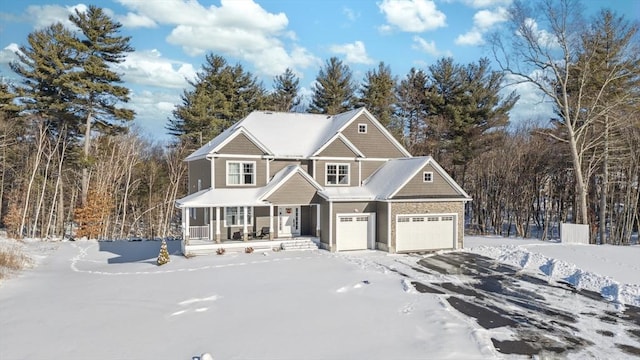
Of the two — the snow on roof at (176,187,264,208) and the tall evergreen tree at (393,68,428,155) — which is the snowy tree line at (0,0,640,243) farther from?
the snow on roof at (176,187,264,208)

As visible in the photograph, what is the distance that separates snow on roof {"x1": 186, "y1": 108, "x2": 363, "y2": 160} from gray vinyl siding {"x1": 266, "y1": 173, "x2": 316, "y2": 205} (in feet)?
7.67

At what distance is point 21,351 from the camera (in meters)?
8.08

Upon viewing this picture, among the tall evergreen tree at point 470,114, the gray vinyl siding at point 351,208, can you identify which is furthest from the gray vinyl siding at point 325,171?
the tall evergreen tree at point 470,114

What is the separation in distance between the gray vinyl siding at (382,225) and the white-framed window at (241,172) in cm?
678

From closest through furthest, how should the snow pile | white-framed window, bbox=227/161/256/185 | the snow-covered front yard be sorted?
1. the snow-covered front yard
2. the snow pile
3. white-framed window, bbox=227/161/256/185

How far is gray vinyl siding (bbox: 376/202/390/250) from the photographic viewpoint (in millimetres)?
19672

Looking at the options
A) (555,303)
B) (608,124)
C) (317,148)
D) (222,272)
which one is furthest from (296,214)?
(608,124)

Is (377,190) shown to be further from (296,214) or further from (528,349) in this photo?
(528,349)

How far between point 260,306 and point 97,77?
2325cm

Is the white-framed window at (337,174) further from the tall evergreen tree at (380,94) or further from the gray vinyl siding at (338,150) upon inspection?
the tall evergreen tree at (380,94)

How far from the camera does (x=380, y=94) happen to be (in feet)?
116

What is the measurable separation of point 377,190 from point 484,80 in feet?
55.7

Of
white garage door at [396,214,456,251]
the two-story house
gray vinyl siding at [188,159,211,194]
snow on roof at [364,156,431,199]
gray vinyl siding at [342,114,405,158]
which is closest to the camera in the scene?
the two-story house

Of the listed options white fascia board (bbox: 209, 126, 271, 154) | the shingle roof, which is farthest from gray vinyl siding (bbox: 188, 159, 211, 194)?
white fascia board (bbox: 209, 126, 271, 154)
